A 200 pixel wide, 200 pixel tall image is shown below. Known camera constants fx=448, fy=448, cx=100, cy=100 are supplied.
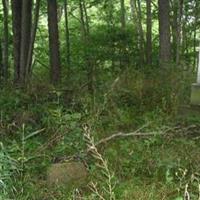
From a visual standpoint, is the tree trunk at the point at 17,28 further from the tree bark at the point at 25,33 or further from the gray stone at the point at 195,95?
the gray stone at the point at 195,95

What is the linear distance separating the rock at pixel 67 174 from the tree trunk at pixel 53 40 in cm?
649

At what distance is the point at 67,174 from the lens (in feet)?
13.8

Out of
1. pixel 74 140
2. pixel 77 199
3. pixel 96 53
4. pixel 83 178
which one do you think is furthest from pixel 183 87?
A: pixel 96 53

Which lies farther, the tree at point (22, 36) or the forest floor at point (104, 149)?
the tree at point (22, 36)

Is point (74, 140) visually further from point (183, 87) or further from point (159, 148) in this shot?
point (183, 87)

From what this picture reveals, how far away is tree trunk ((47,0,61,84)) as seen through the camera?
35.6 ft

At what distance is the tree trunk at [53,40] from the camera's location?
10836 millimetres

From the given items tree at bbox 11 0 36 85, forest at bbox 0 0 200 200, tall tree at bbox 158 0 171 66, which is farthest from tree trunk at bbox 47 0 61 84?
tall tree at bbox 158 0 171 66

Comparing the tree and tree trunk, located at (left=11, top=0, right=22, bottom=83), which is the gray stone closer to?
the tree

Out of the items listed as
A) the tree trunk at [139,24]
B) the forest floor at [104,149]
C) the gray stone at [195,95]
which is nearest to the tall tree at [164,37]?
the gray stone at [195,95]

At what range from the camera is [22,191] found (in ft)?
12.6

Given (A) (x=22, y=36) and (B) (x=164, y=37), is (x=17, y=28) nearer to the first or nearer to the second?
(A) (x=22, y=36)

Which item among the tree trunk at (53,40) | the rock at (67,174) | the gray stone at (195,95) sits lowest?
the rock at (67,174)

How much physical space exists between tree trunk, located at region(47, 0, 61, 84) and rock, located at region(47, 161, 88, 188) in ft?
21.3
